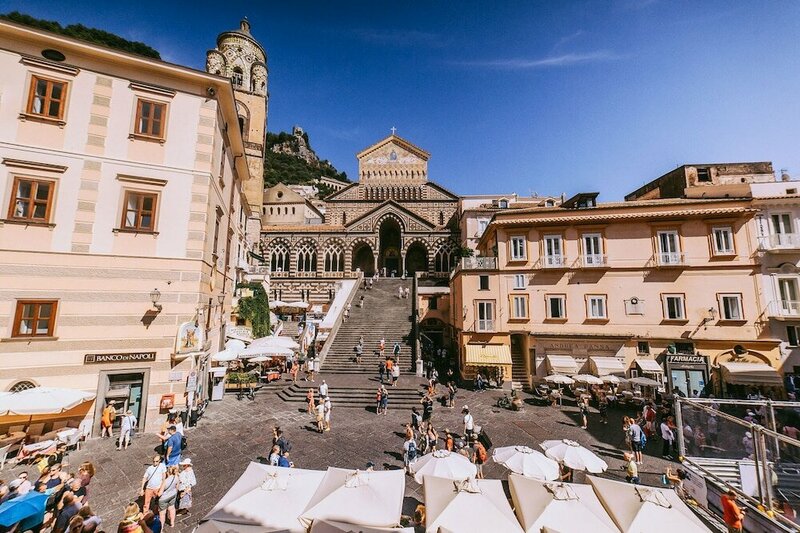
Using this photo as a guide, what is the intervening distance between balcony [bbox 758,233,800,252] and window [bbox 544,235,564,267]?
31.3 ft

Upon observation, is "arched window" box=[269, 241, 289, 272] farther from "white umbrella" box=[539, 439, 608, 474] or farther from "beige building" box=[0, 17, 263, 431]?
"white umbrella" box=[539, 439, 608, 474]

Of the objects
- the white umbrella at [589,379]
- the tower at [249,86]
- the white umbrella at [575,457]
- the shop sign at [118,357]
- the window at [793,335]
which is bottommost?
the white umbrella at [575,457]

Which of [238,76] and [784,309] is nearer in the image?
[784,309]

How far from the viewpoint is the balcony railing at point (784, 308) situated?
54.3 feet

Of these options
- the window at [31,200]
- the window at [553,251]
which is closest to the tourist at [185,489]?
the window at [31,200]

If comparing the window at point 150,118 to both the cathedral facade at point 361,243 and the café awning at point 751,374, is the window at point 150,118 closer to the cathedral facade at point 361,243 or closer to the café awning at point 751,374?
the cathedral facade at point 361,243

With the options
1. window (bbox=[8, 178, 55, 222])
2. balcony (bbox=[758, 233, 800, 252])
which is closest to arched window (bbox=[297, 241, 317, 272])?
window (bbox=[8, 178, 55, 222])

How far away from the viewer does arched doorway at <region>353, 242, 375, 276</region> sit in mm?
41062

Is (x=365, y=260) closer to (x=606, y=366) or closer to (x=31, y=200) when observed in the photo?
(x=606, y=366)

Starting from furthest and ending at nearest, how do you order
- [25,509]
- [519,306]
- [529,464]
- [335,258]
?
1. [335,258]
2. [519,306]
3. [529,464]
4. [25,509]

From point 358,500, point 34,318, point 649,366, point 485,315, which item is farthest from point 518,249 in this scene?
point 34,318

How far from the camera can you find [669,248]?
60.8 feet

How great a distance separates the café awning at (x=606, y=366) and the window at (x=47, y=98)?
78.8 feet

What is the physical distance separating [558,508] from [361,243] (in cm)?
3535
